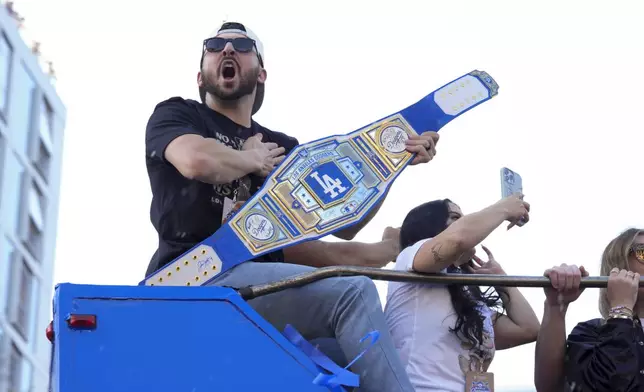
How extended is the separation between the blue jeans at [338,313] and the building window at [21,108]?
4339 centimetres

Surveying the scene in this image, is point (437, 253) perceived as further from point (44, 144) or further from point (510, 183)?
point (44, 144)

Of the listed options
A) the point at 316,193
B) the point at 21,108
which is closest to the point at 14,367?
the point at 21,108

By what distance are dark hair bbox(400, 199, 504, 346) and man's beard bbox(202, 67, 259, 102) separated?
0.82 meters

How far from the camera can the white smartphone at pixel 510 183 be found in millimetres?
4160

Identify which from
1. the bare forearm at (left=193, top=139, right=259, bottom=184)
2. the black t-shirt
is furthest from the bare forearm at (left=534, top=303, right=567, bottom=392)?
the bare forearm at (left=193, top=139, right=259, bottom=184)

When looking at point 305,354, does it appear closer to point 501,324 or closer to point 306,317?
point 306,317

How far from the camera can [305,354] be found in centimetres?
345

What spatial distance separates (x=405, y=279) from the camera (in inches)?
151

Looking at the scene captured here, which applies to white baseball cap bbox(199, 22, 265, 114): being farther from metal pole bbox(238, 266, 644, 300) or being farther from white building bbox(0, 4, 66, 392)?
white building bbox(0, 4, 66, 392)

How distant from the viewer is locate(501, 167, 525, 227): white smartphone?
4.16 m

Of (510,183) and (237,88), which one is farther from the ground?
(237,88)

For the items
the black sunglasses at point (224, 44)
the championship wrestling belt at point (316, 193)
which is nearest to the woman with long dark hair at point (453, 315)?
the championship wrestling belt at point (316, 193)

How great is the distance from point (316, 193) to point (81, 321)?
1.16m

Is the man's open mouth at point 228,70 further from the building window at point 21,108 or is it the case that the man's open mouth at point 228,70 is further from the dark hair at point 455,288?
the building window at point 21,108
